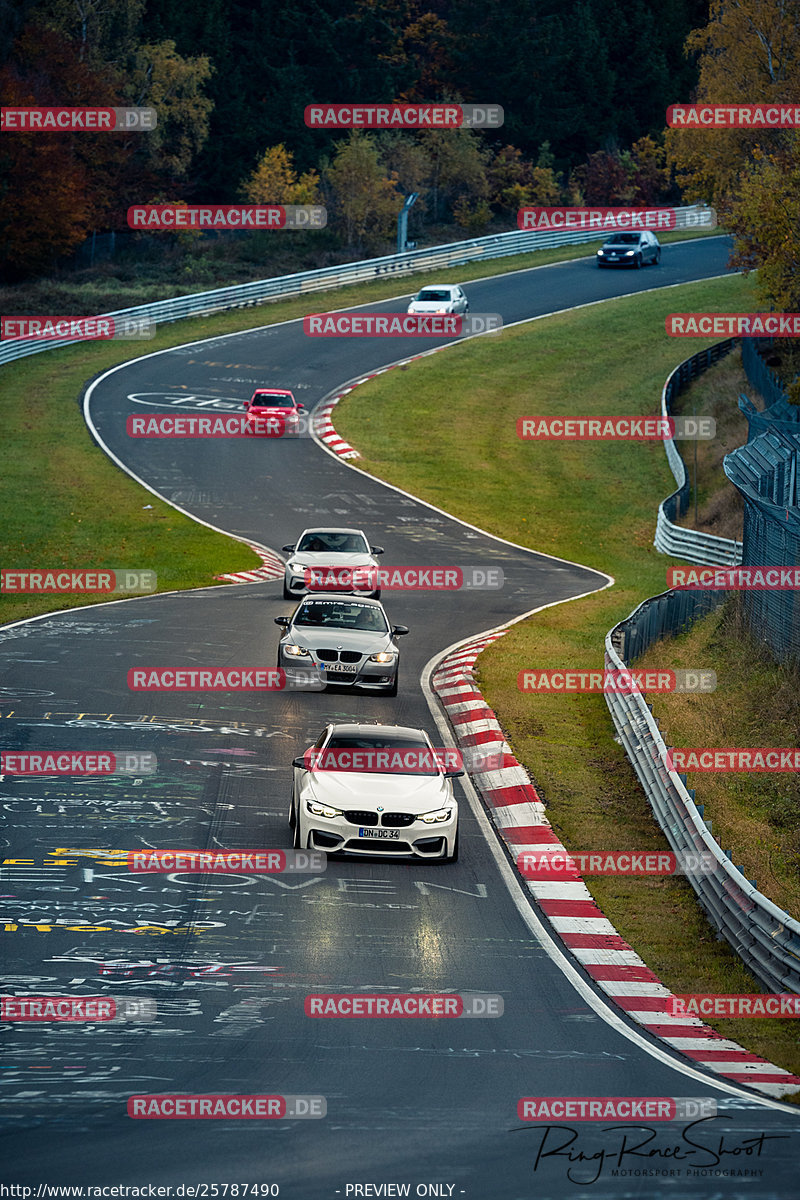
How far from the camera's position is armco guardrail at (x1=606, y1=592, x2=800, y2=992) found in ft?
38.2

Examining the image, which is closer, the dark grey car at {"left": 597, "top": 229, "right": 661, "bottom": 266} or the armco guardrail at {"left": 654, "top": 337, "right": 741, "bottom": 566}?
the armco guardrail at {"left": 654, "top": 337, "right": 741, "bottom": 566}

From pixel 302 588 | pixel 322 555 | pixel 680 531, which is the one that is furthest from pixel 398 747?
pixel 680 531

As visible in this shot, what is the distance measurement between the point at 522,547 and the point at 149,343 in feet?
88.4

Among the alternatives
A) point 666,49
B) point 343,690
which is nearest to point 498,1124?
point 343,690

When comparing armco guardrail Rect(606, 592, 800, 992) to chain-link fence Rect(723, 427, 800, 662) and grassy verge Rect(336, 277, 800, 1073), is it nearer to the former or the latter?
grassy verge Rect(336, 277, 800, 1073)

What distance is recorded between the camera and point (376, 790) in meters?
14.8

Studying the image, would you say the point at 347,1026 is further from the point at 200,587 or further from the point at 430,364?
the point at 430,364

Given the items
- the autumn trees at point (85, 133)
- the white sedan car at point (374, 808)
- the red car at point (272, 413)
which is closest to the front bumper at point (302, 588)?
the white sedan car at point (374, 808)

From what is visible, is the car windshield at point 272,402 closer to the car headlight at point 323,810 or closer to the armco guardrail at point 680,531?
the armco guardrail at point 680,531

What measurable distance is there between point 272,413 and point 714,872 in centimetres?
3551

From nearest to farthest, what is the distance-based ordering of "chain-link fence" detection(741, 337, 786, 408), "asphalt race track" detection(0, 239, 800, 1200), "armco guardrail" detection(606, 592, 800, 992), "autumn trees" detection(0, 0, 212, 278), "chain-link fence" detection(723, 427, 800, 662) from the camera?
"asphalt race track" detection(0, 239, 800, 1200), "armco guardrail" detection(606, 592, 800, 992), "chain-link fence" detection(723, 427, 800, 662), "chain-link fence" detection(741, 337, 786, 408), "autumn trees" detection(0, 0, 212, 278)

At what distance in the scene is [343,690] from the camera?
73.5 feet

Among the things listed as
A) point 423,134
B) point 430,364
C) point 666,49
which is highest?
point 666,49

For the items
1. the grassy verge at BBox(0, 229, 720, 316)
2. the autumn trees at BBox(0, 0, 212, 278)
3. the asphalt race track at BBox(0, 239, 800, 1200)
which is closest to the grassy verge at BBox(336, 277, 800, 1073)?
the asphalt race track at BBox(0, 239, 800, 1200)
